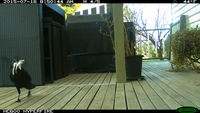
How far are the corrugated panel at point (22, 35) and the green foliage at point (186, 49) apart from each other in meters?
2.58

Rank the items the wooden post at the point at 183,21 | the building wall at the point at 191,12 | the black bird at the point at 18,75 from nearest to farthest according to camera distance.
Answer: the black bird at the point at 18,75 → the building wall at the point at 191,12 → the wooden post at the point at 183,21

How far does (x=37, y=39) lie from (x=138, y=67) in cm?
159

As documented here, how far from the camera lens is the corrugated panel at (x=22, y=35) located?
356 cm

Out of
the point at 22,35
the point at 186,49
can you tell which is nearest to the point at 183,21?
the point at 186,49

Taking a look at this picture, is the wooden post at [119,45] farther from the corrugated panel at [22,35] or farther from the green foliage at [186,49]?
the green foliage at [186,49]

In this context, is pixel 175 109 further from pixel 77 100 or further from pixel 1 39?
pixel 1 39

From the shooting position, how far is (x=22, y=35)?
11.7ft

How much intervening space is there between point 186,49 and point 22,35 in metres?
2.89

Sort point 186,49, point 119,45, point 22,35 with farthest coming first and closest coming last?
point 186,49 → point 22,35 → point 119,45

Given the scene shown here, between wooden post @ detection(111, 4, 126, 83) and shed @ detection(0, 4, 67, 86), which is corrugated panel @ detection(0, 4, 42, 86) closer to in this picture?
shed @ detection(0, 4, 67, 86)

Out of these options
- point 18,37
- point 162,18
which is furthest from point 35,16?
point 162,18

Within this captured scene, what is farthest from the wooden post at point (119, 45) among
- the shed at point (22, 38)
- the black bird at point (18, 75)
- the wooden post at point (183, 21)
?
the wooden post at point (183, 21)

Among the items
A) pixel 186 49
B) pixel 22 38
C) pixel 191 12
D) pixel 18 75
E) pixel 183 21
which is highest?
A: pixel 191 12

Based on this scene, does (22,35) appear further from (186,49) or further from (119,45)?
(186,49)
